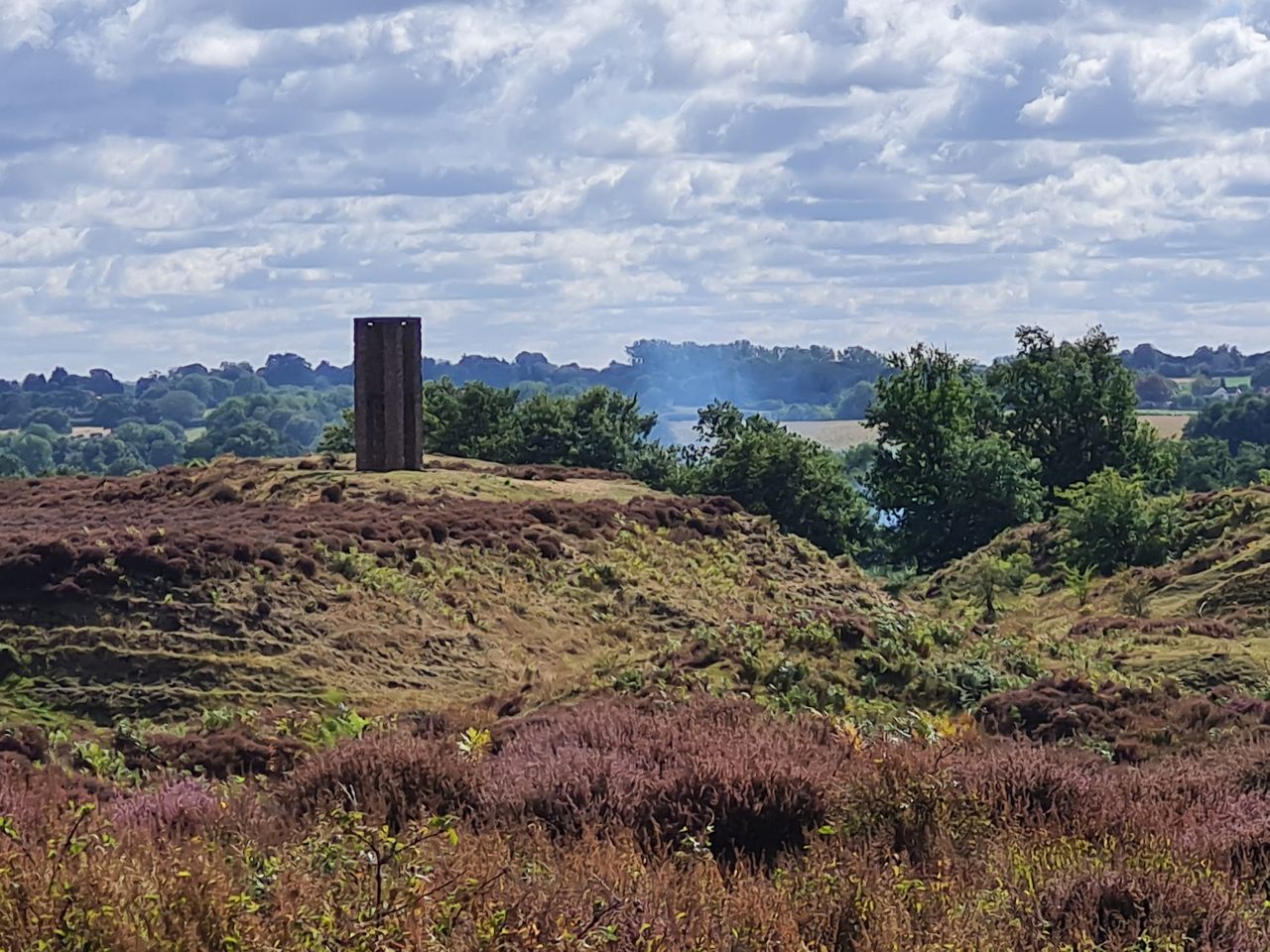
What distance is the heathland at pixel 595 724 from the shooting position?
5.54 meters

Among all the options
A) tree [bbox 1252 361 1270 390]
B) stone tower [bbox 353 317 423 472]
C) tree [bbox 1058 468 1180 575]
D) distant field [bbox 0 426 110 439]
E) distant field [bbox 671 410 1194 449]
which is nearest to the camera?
stone tower [bbox 353 317 423 472]

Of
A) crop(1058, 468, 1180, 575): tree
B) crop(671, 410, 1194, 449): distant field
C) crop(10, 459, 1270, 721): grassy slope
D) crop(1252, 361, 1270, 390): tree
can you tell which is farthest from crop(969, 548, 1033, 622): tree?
crop(1252, 361, 1270, 390): tree

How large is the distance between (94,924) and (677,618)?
21.4 m

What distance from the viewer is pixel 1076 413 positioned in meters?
62.6

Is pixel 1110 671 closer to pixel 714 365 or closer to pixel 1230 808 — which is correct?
pixel 1230 808

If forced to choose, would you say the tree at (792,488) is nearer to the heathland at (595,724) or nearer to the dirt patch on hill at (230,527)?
the heathland at (595,724)

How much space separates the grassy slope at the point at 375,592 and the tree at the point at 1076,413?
94.7 feet

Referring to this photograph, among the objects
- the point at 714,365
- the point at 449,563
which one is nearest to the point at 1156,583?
the point at 449,563

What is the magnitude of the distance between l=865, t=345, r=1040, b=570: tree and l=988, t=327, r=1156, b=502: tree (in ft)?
6.17

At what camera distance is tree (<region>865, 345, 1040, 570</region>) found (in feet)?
184

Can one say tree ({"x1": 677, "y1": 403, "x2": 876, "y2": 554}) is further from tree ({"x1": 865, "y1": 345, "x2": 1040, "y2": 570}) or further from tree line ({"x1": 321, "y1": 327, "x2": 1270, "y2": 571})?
tree ({"x1": 865, "y1": 345, "x2": 1040, "y2": 570})

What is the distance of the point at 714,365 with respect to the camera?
185 meters

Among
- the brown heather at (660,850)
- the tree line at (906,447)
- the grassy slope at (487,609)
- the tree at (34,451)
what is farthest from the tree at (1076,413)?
the tree at (34,451)

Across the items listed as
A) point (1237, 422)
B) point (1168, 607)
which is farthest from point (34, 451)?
point (1168, 607)
